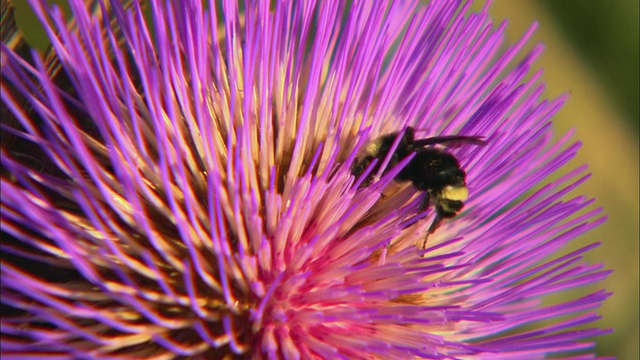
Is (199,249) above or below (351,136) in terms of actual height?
below

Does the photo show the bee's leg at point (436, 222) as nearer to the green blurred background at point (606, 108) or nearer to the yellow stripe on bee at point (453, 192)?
the yellow stripe on bee at point (453, 192)

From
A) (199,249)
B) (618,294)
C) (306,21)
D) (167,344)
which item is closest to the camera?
(167,344)

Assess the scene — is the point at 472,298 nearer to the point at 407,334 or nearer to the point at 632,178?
the point at 407,334

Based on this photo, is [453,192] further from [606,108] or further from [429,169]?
[606,108]

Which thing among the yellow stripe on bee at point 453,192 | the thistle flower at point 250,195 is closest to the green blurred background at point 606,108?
the thistle flower at point 250,195

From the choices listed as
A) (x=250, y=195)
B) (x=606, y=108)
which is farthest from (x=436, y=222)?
(x=606, y=108)

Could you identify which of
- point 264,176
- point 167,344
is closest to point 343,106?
point 264,176

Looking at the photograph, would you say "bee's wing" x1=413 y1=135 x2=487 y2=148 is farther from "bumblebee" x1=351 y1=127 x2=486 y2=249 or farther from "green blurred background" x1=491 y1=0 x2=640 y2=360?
"green blurred background" x1=491 y1=0 x2=640 y2=360

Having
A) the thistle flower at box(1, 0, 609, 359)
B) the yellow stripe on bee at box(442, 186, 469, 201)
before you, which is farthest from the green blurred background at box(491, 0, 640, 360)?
the yellow stripe on bee at box(442, 186, 469, 201)
